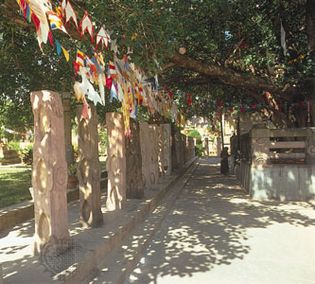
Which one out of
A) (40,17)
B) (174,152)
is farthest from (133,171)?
(174,152)

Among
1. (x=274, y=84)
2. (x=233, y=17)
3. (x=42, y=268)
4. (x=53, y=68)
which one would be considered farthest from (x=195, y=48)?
(x=42, y=268)

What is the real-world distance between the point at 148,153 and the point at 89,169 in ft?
20.1

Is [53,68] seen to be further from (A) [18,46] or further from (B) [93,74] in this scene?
(B) [93,74]

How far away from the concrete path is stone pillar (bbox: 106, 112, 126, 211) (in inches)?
45.0

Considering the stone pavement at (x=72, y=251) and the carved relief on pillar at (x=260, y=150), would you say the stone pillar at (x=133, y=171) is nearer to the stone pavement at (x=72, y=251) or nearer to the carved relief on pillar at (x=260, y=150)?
the stone pavement at (x=72, y=251)

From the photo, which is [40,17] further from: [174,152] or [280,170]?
[174,152]

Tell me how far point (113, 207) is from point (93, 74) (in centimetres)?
368

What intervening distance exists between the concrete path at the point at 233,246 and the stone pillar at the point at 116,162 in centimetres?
114

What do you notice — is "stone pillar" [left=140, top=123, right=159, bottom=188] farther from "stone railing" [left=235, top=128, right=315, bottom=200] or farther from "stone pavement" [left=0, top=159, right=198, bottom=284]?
"stone pavement" [left=0, top=159, right=198, bottom=284]

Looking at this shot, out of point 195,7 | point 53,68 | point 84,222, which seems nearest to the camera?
point 84,222

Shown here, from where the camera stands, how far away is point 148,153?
13383 mm

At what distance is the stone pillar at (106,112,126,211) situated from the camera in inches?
362

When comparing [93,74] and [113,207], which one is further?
[113,207]

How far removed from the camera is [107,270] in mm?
5707
